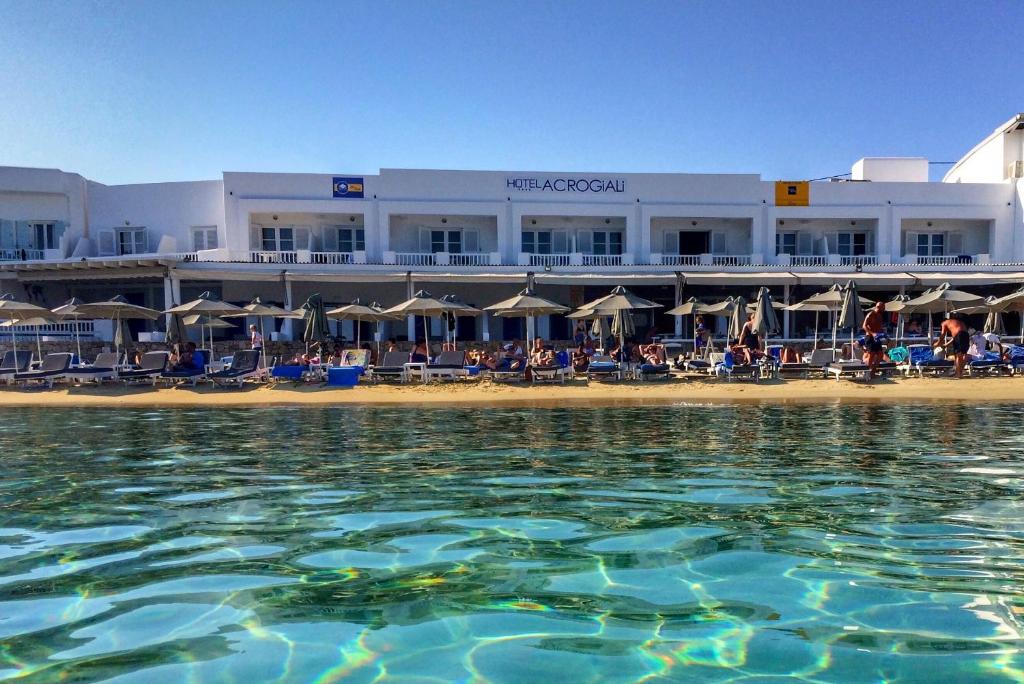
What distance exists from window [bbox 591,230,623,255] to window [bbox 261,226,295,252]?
13.0 meters

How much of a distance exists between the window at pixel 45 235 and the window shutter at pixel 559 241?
21.3m

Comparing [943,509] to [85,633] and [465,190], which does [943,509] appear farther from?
[465,190]

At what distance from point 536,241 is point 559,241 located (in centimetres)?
101

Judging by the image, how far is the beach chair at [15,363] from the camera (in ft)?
56.1

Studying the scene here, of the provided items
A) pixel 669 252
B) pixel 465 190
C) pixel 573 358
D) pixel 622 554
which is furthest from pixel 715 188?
pixel 622 554

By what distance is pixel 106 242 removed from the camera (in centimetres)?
2758

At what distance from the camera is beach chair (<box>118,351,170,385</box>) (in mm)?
16578

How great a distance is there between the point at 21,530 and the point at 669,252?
2656 centimetres

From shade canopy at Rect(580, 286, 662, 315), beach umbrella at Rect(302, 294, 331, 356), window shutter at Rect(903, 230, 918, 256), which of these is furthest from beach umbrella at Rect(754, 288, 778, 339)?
window shutter at Rect(903, 230, 918, 256)

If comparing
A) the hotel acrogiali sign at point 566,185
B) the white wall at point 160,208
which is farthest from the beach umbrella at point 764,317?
the white wall at point 160,208

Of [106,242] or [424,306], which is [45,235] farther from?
[424,306]

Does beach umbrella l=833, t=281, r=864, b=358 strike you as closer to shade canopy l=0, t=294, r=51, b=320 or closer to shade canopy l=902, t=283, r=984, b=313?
shade canopy l=902, t=283, r=984, b=313

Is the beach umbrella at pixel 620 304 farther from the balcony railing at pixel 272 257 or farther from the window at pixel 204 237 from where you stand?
the window at pixel 204 237

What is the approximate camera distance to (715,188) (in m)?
27.5
